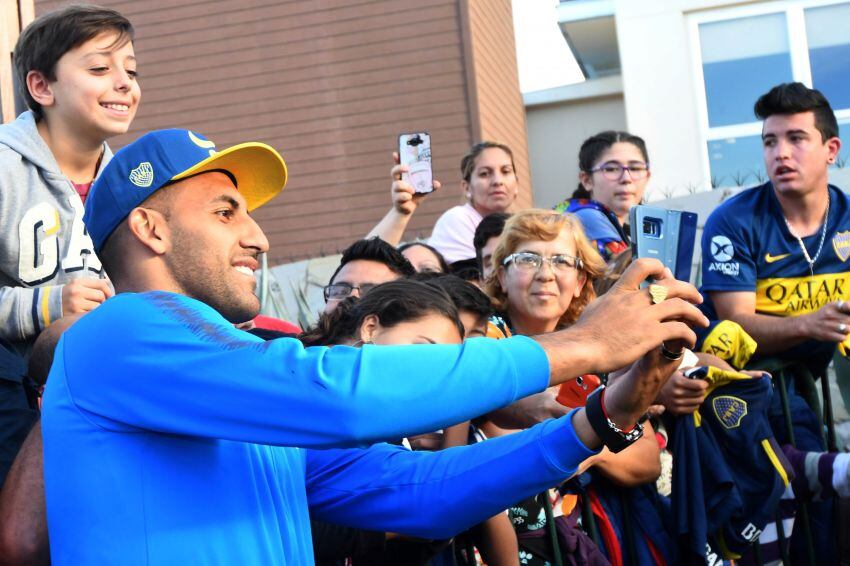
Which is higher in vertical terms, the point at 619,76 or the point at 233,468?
the point at 619,76

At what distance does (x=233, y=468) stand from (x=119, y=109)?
205cm

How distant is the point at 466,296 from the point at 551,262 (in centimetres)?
50

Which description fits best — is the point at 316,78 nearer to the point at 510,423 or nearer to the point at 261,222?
the point at 261,222

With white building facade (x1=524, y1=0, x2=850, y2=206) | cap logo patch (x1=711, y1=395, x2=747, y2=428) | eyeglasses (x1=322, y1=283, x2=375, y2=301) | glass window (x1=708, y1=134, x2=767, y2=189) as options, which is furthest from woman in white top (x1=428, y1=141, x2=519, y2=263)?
glass window (x1=708, y1=134, x2=767, y2=189)

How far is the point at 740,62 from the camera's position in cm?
1329

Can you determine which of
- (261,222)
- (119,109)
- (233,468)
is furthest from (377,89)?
(233,468)

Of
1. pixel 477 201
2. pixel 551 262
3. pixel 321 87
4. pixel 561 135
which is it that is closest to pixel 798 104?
pixel 551 262

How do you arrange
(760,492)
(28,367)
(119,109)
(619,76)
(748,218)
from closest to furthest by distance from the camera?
1. (28,367)
2. (119,109)
3. (760,492)
4. (748,218)
5. (619,76)

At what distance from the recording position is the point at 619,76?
15.7m

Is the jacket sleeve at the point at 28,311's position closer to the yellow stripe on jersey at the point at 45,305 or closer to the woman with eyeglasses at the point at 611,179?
the yellow stripe on jersey at the point at 45,305

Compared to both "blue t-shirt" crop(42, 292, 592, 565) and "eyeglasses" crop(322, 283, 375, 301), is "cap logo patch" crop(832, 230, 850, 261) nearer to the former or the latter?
"eyeglasses" crop(322, 283, 375, 301)

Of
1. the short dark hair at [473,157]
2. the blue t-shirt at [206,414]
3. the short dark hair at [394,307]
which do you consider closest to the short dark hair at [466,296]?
the short dark hair at [394,307]

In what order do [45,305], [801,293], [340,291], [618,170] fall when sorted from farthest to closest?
[618,170]
[801,293]
[340,291]
[45,305]

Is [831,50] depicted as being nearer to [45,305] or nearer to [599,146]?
[599,146]
